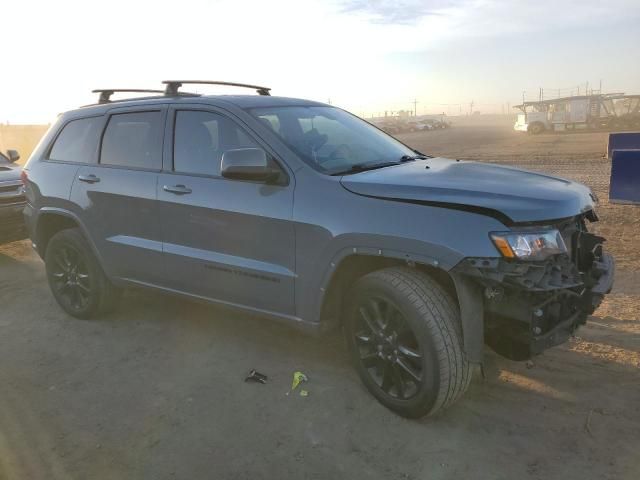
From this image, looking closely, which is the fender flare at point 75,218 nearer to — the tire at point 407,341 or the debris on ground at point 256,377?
the debris on ground at point 256,377

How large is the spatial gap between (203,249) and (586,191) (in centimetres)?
256

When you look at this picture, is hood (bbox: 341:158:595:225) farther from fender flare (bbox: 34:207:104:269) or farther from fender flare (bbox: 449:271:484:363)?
fender flare (bbox: 34:207:104:269)

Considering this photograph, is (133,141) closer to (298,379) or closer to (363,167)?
(363,167)

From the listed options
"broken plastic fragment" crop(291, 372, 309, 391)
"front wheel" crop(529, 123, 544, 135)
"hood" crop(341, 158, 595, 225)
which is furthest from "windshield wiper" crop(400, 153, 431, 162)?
"front wheel" crop(529, 123, 544, 135)

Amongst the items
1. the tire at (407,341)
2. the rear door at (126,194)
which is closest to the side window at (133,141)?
the rear door at (126,194)

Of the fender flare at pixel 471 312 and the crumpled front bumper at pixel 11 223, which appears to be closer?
the fender flare at pixel 471 312

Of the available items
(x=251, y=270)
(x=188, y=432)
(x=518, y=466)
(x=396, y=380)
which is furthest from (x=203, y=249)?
(x=518, y=466)

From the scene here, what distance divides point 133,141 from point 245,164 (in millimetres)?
1533

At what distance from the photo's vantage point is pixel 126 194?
4266 mm

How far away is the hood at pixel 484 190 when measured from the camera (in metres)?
2.79

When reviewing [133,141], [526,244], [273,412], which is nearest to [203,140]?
[133,141]

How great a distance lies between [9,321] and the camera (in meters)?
5.13

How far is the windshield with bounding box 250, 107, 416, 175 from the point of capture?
3.60 metres

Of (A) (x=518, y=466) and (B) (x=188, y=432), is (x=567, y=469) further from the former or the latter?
(B) (x=188, y=432)
